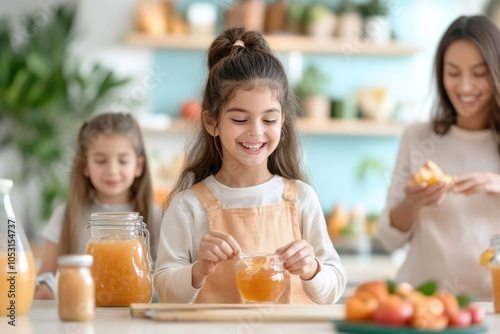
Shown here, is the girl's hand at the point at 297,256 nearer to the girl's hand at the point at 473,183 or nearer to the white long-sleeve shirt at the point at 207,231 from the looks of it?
the white long-sleeve shirt at the point at 207,231

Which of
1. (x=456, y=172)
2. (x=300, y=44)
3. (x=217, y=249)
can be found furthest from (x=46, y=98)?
(x=217, y=249)

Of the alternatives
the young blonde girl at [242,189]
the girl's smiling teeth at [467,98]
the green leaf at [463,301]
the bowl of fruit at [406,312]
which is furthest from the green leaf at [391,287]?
the girl's smiling teeth at [467,98]

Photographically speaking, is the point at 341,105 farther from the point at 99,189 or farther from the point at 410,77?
the point at 99,189

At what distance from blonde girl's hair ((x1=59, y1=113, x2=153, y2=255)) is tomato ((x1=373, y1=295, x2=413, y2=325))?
5.43ft

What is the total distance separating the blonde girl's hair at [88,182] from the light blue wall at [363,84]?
2530 mm

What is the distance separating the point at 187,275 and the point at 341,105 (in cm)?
380

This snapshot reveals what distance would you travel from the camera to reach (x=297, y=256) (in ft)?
6.11

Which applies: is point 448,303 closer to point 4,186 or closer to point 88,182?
point 4,186

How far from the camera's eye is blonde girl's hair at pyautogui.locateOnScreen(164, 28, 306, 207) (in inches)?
87.1

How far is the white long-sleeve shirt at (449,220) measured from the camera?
2775mm

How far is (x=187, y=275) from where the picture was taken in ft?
6.57

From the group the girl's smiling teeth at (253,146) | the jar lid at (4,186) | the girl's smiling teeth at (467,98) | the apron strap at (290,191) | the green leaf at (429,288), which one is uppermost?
the girl's smiling teeth at (467,98)

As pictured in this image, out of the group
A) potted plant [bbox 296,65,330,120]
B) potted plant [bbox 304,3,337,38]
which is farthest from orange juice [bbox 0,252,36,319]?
potted plant [bbox 304,3,337,38]

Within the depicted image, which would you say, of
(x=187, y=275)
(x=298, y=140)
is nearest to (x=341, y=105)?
(x=298, y=140)
